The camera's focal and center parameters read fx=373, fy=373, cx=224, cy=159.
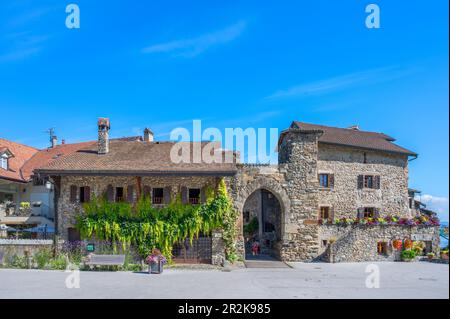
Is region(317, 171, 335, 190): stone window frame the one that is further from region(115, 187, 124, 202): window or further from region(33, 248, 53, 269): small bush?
region(33, 248, 53, 269): small bush

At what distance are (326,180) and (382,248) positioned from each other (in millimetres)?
6434

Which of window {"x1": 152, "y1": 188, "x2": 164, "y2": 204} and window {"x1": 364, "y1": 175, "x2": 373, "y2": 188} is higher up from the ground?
window {"x1": 364, "y1": 175, "x2": 373, "y2": 188}

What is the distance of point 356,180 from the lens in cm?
3036

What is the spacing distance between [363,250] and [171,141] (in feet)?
51.8

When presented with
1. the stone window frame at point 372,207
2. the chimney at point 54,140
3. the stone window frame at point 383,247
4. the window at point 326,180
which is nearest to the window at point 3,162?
the chimney at point 54,140

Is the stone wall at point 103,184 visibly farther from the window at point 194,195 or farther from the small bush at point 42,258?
the small bush at point 42,258

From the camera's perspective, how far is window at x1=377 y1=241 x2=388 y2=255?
27219 mm

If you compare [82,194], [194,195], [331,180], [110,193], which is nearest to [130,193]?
[110,193]

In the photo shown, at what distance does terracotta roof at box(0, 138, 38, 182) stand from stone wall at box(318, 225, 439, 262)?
2394cm

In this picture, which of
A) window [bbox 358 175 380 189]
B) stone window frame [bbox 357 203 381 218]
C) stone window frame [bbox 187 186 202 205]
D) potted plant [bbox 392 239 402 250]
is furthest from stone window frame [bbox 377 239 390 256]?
stone window frame [bbox 187 186 202 205]

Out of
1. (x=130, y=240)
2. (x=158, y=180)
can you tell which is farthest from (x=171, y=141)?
(x=130, y=240)

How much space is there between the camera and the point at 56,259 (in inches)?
795

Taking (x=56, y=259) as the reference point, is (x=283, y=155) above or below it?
above
